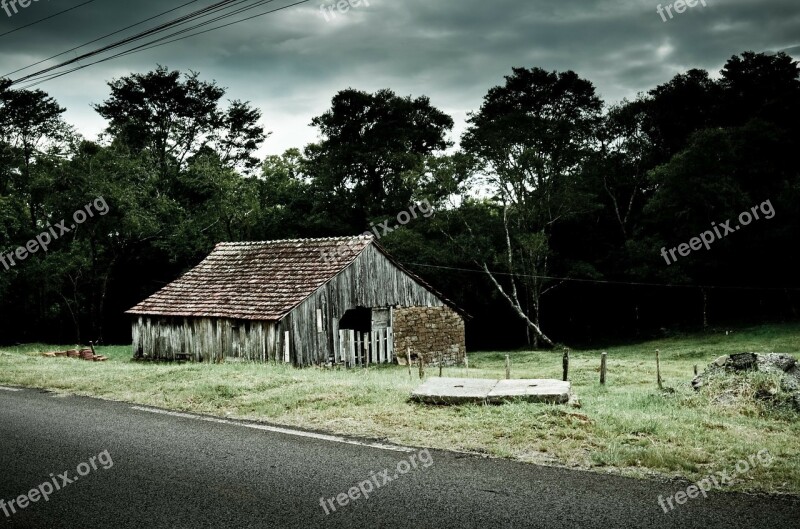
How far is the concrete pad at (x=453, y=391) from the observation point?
8.38 m

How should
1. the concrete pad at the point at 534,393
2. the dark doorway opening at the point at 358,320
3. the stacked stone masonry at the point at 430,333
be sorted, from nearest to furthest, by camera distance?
the concrete pad at the point at 534,393 < the dark doorway opening at the point at 358,320 < the stacked stone masonry at the point at 430,333

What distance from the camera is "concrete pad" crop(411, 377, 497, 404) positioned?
8375 mm

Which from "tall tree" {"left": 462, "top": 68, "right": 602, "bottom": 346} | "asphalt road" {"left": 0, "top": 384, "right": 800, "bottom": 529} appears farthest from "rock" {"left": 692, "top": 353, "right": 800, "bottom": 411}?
"tall tree" {"left": 462, "top": 68, "right": 602, "bottom": 346}

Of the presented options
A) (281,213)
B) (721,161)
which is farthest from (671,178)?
(281,213)

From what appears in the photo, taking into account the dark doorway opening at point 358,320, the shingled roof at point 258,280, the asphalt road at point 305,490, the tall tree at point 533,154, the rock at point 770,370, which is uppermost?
the tall tree at point 533,154

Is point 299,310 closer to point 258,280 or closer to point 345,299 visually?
point 345,299

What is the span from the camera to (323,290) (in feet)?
69.5

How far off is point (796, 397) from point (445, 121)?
127ft

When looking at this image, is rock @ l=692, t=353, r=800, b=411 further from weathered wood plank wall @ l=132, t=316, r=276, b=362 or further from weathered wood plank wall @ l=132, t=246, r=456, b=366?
weathered wood plank wall @ l=132, t=316, r=276, b=362

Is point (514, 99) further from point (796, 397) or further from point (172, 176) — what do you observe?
point (796, 397)

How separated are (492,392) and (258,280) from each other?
1584 cm

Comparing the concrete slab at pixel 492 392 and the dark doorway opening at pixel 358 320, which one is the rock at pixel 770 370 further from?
the dark doorway opening at pixel 358 320

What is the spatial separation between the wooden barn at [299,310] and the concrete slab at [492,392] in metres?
11.3

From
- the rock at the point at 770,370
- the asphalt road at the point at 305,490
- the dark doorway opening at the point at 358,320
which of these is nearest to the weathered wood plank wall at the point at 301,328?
the dark doorway opening at the point at 358,320
